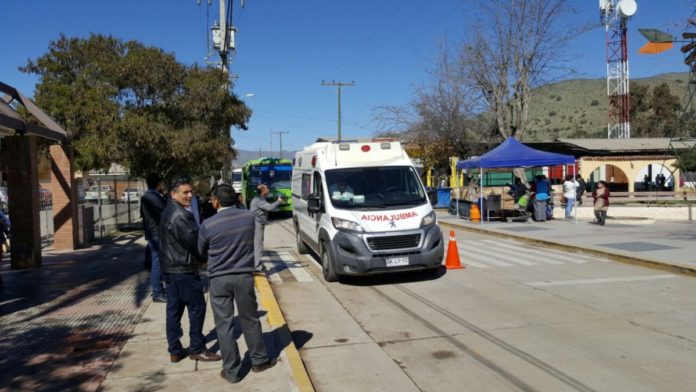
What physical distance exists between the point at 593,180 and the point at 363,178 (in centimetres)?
3293

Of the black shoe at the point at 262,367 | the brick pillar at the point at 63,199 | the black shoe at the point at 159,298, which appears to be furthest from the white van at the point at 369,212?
the brick pillar at the point at 63,199

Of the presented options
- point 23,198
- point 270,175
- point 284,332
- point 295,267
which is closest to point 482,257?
point 295,267

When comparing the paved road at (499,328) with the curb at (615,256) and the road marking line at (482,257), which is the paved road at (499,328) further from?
the road marking line at (482,257)

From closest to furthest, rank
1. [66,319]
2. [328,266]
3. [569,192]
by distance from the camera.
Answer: [66,319], [328,266], [569,192]

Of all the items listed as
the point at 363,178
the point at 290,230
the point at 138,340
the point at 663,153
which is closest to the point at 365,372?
the point at 138,340

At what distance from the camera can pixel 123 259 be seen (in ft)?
42.6

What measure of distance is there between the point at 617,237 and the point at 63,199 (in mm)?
14486

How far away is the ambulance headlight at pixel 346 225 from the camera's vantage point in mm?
9328

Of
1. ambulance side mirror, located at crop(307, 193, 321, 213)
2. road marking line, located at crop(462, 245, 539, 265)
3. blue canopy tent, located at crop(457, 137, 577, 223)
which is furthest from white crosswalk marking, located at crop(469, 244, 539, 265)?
blue canopy tent, located at crop(457, 137, 577, 223)

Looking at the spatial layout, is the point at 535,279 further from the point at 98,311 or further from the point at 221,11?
the point at 221,11

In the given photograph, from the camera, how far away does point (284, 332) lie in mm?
6492

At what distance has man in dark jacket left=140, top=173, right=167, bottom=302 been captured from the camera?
7.81m

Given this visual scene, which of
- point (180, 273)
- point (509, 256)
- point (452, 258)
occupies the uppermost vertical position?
point (180, 273)

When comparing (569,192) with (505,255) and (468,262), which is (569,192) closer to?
(505,255)
